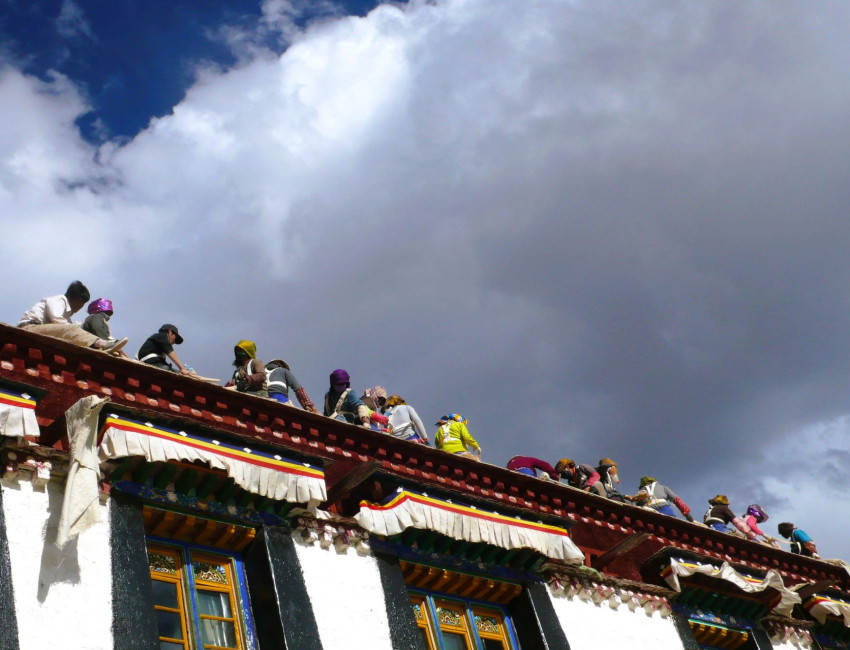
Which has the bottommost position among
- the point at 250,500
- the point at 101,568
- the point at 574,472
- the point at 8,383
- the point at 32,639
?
the point at 32,639

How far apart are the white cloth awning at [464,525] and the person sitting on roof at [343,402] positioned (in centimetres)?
157

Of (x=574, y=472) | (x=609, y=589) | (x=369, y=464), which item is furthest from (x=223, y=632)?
(x=574, y=472)

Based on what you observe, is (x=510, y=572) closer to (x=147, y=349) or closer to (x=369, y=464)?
(x=369, y=464)

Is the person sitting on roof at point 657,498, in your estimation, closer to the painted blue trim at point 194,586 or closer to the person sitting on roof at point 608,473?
the person sitting on roof at point 608,473

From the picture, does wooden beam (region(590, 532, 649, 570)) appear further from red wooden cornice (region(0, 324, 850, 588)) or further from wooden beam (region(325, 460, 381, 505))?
wooden beam (region(325, 460, 381, 505))

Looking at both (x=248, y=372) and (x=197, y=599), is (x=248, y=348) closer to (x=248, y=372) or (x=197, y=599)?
(x=248, y=372)

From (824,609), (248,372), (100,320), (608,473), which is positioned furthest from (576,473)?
(100,320)

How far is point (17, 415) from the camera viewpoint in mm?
8609

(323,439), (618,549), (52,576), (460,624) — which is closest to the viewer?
(52,576)

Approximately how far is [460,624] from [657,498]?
207 inches

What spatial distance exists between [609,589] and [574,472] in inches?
104

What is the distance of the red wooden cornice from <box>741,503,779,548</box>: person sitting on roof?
1009 mm

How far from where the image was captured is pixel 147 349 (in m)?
10.9

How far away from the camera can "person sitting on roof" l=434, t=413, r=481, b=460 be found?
12719 mm
